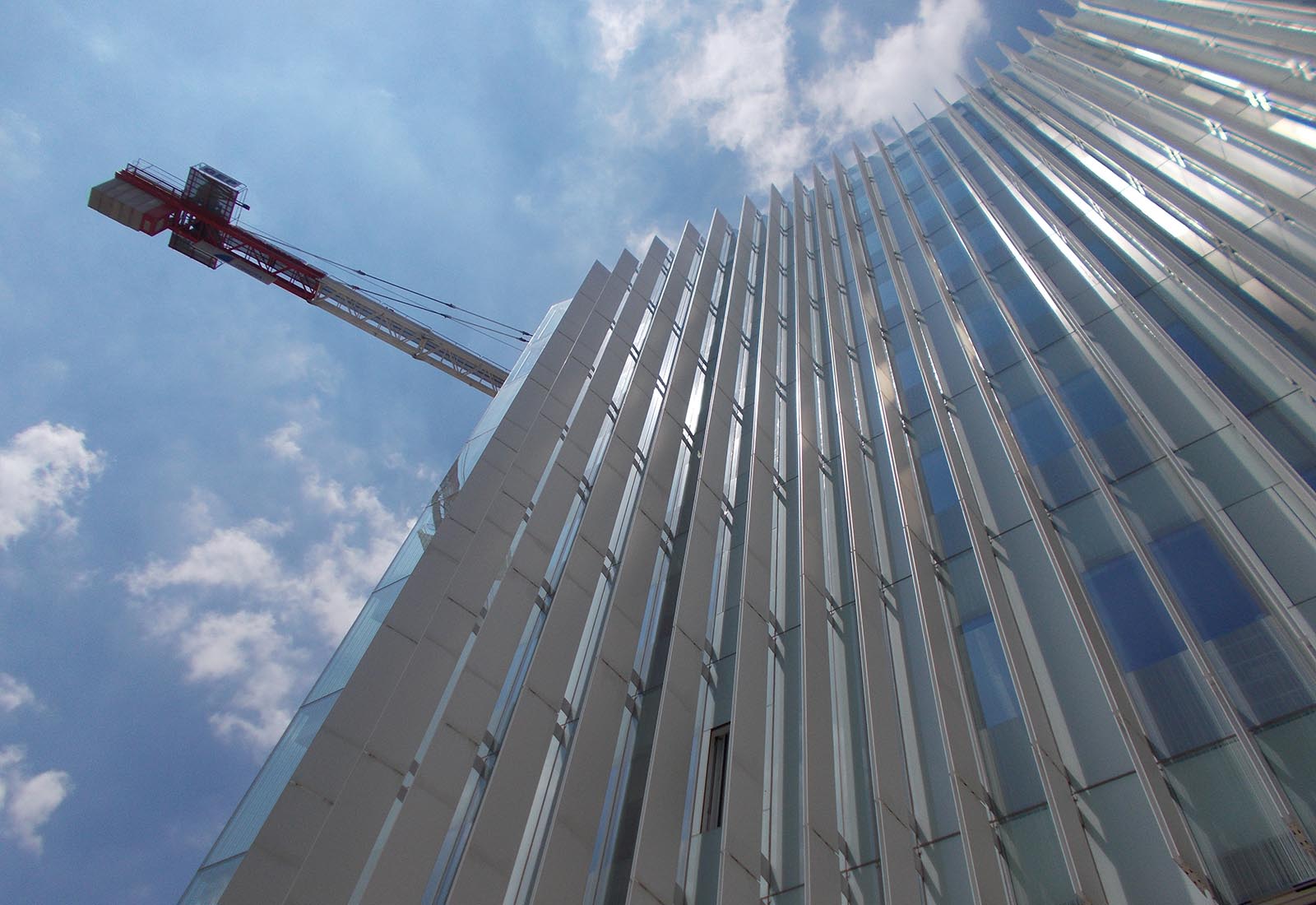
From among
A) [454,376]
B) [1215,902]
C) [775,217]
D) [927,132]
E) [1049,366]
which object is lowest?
[1215,902]

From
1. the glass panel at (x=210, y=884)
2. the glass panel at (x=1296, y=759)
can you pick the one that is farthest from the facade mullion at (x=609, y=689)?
the glass panel at (x=1296, y=759)

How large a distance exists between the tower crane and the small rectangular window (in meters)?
41.3

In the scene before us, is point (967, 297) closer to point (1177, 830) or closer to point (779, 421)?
point (779, 421)

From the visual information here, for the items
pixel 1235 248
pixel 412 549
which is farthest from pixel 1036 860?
pixel 412 549

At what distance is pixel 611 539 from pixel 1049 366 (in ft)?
29.3

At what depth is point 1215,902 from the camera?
7273 mm

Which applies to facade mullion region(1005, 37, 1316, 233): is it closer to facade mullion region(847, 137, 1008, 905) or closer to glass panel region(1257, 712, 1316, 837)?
facade mullion region(847, 137, 1008, 905)

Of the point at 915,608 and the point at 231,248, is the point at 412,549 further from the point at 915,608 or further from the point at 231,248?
the point at 231,248

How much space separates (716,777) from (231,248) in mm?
47255

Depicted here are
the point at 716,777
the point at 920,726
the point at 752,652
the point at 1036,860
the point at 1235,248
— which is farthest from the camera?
the point at 1235,248

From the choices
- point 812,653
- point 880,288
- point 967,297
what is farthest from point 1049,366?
point 880,288

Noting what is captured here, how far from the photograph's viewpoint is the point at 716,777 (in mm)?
12086

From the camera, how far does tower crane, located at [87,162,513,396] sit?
4169cm

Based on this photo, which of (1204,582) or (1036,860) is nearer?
(1036,860)
